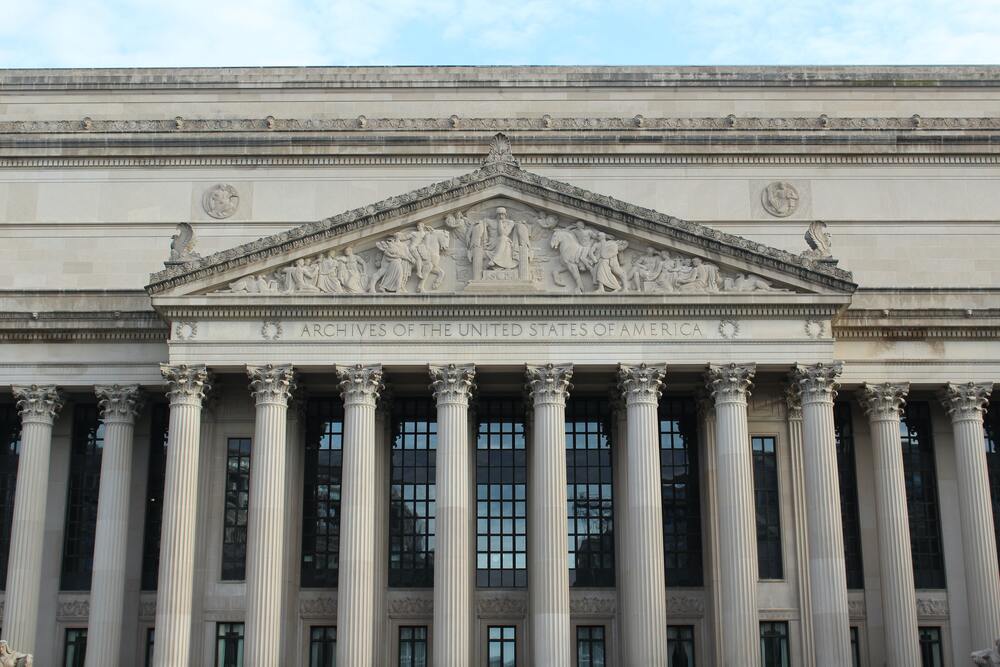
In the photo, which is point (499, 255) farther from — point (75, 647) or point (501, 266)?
point (75, 647)

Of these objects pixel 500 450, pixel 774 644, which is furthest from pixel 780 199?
pixel 774 644

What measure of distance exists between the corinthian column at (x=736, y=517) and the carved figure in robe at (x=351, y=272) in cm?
1188

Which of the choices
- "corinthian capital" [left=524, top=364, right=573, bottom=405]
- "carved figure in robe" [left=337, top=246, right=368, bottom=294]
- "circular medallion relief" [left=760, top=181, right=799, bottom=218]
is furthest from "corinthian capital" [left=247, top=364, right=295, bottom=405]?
"circular medallion relief" [left=760, top=181, right=799, bottom=218]

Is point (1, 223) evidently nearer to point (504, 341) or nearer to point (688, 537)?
point (504, 341)

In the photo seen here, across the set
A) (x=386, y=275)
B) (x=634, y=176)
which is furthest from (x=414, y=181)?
(x=386, y=275)

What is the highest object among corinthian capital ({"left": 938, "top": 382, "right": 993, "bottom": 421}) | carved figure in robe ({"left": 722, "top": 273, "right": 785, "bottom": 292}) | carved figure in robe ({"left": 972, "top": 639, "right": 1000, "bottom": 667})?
carved figure in robe ({"left": 722, "top": 273, "right": 785, "bottom": 292})

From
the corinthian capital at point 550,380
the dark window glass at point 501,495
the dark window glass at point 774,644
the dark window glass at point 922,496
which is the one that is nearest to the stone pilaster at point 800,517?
the dark window glass at point 774,644

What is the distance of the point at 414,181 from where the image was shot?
56.0m

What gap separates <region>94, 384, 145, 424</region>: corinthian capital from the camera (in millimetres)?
45312

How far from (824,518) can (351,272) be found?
56.9 feet

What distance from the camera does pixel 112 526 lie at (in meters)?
44.2

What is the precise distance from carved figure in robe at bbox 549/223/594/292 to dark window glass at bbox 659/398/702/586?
6472mm

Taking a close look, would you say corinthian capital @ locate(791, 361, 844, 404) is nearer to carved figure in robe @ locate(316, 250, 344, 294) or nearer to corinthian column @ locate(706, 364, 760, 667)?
corinthian column @ locate(706, 364, 760, 667)

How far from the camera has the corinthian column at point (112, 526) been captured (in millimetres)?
42875
